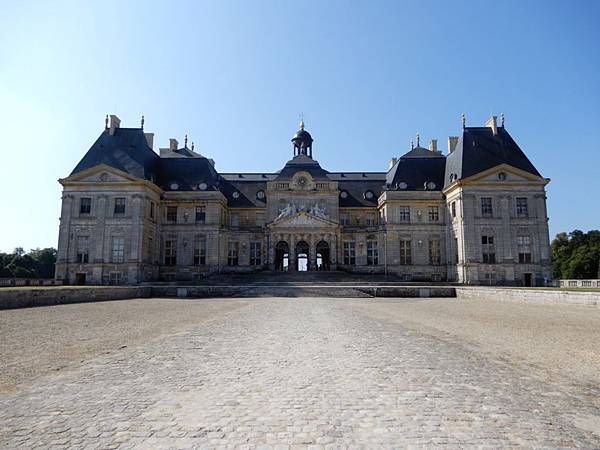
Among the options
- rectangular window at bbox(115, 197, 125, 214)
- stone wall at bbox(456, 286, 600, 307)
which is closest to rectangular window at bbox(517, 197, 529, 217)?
stone wall at bbox(456, 286, 600, 307)

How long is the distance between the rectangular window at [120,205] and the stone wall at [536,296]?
34.0 m

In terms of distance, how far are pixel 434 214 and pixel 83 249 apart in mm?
38941

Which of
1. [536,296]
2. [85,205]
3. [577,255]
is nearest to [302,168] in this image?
[85,205]

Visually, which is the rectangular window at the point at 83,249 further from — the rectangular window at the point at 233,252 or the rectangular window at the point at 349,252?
the rectangular window at the point at 349,252

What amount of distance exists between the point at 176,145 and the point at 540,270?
152 ft

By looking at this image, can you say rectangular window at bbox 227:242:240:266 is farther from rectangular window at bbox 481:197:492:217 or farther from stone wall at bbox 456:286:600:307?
stone wall at bbox 456:286:600:307

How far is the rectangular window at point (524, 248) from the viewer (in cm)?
4634

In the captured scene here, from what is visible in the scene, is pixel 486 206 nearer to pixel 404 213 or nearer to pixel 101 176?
pixel 404 213

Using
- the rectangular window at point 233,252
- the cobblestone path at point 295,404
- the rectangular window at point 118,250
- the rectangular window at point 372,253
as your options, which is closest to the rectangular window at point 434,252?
the rectangular window at point 372,253

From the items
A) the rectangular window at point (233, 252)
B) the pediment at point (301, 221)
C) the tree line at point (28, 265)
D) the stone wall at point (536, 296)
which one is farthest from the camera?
the tree line at point (28, 265)

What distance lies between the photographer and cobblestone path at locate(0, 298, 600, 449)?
4.42 metres

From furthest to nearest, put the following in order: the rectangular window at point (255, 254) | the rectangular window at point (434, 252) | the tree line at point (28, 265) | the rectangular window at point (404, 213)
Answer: the tree line at point (28, 265)
the rectangular window at point (255, 254)
the rectangular window at point (404, 213)
the rectangular window at point (434, 252)

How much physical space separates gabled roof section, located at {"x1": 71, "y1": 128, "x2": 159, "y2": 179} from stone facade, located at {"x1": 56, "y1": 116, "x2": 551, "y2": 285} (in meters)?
0.16

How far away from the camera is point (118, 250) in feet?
153
